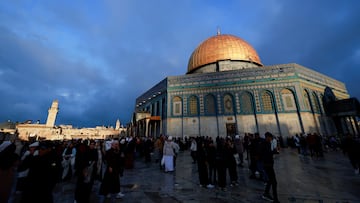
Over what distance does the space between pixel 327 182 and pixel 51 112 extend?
4768cm

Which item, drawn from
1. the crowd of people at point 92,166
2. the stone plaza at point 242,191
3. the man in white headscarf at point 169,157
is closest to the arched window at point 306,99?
the crowd of people at point 92,166

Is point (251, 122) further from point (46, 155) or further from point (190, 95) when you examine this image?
point (46, 155)

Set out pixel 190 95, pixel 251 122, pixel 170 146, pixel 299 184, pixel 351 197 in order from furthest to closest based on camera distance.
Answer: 1. pixel 190 95
2. pixel 251 122
3. pixel 170 146
4. pixel 299 184
5. pixel 351 197

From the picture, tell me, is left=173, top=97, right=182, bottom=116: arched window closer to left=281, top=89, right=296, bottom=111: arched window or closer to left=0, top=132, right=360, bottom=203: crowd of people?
left=0, top=132, right=360, bottom=203: crowd of people

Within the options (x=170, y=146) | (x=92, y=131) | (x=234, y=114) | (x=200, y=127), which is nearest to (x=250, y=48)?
(x=234, y=114)

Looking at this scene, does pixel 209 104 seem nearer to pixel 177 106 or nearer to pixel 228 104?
pixel 228 104

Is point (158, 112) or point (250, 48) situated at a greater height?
point (250, 48)

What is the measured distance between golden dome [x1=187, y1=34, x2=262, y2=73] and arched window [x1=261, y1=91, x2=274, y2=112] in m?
6.26

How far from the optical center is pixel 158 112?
21109 mm

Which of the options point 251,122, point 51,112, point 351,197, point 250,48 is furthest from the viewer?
point 51,112

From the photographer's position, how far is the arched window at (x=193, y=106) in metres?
18.5

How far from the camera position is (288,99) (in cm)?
1667

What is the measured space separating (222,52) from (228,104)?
7877mm

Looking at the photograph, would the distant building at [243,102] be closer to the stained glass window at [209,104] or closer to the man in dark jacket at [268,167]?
the stained glass window at [209,104]
